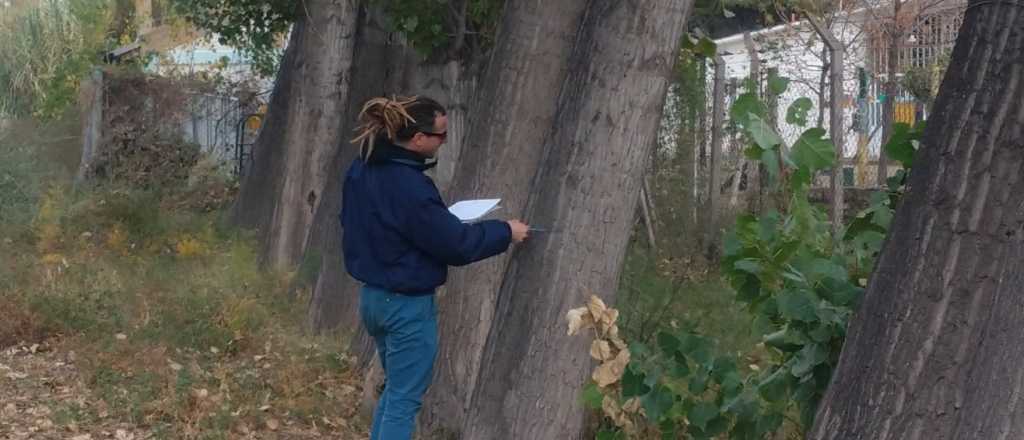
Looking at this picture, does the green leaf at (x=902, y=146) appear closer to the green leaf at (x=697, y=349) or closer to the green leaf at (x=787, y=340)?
the green leaf at (x=787, y=340)

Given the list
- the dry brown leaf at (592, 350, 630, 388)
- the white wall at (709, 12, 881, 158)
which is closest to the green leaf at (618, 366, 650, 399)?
the dry brown leaf at (592, 350, 630, 388)

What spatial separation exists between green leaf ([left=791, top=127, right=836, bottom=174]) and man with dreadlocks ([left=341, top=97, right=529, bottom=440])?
122 cm

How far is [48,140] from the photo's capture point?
17.6m

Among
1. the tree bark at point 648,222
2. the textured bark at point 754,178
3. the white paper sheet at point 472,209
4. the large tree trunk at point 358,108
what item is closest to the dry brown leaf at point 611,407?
the white paper sheet at point 472,209

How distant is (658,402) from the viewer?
199 inches

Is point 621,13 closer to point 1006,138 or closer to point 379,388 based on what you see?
point 1006,138

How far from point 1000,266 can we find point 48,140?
50.9 feet

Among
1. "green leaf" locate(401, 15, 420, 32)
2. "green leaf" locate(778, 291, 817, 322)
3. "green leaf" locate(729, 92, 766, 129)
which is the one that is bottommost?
"green leaf" locate(778, 291, 817, 322)

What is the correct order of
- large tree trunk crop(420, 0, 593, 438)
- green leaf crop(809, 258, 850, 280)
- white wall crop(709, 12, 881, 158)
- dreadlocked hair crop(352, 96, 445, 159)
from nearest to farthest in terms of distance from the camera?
green leaf crop(809, 258, 850, 280) → dreadlocked hair crop(352, 96, 445, 159) → large tree trunk crop(420, 0, 593, 438) → white wall crop(709, 12, 881, 158)

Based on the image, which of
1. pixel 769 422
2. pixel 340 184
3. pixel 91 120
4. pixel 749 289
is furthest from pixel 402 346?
pixel 91 120

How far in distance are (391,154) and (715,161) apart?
7.90 meters

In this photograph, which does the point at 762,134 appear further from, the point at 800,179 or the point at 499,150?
the point at 499,150

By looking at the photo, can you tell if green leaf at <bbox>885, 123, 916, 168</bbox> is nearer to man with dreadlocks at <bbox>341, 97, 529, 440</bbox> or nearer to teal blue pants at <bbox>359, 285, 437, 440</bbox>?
man with dreadlocks at <bbox>341, 97, 529, 440</bbox>

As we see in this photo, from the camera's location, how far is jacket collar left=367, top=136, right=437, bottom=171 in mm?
5852
